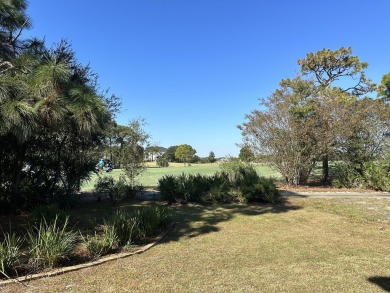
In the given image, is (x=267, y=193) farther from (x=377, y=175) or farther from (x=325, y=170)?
(x=325, y=170)

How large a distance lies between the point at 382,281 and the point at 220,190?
6.28 m

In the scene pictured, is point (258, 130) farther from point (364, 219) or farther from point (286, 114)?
point (364, 219)

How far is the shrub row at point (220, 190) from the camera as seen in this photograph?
388 inches

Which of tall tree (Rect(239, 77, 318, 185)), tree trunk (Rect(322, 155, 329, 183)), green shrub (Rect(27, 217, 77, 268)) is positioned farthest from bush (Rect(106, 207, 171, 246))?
tree trunk (Rect(322, 155, 329, 183))

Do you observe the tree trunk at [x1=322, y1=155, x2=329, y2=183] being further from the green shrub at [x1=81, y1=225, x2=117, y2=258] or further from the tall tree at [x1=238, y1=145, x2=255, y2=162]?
the green shrub at [x1=81, y1=225, x2=117, y2=258]

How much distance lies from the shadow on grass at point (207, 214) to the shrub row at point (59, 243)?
0.55 m

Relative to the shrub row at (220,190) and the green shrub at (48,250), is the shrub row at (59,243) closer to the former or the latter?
the green shrub at (48,250)

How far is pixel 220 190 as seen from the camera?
32.5ft

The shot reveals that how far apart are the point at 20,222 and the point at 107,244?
10.2 ft

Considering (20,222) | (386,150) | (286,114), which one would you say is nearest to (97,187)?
(20,222)

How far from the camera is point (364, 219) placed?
7.50 meters

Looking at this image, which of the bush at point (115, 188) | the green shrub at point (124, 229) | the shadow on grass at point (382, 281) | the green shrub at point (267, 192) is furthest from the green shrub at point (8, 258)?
the green shrub at point (267, 192)

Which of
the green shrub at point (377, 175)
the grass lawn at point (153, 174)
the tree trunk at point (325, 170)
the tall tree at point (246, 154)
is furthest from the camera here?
the tree trunk at point (325, 170)

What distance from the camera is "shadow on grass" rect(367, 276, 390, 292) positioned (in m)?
3.62
